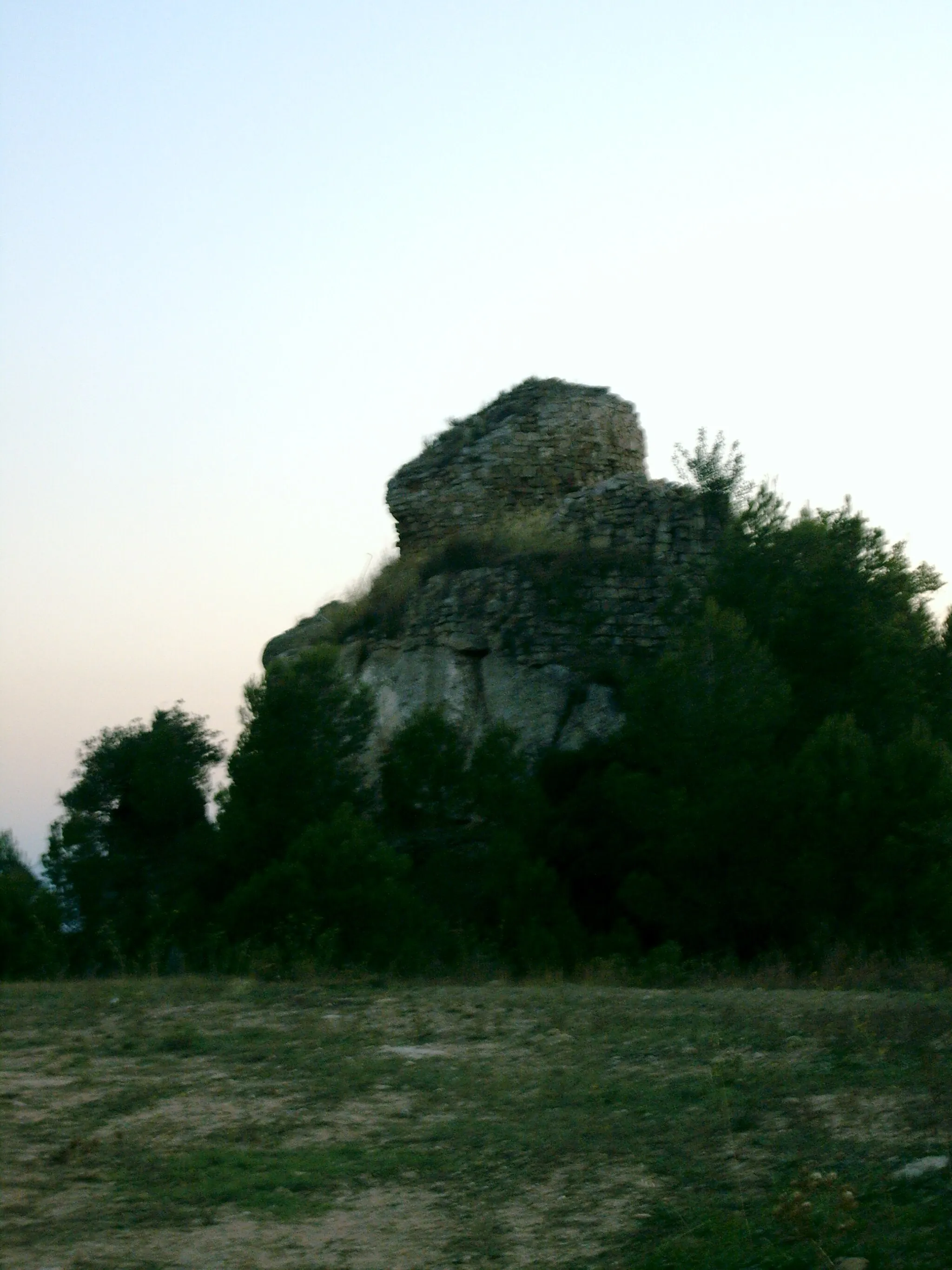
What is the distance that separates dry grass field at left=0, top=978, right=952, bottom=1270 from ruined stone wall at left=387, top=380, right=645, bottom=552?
13229 mm

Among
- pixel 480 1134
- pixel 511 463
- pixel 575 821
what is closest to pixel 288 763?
pixel 575 821

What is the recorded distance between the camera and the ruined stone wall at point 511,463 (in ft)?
70.7

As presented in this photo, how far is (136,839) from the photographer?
17.6 metres

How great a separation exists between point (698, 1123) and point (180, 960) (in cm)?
737

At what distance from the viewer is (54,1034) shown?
822cm

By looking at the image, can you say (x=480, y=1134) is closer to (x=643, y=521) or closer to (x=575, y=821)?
(x=575, y=821)

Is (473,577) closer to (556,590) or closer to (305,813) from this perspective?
(556,590)

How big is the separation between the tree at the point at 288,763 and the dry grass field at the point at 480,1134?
5.87 m

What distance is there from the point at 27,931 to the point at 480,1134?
902 cm

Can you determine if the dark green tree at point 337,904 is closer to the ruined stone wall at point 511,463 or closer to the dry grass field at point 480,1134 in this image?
the dry grass field at point 480,1134

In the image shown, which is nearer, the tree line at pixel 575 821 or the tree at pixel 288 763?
the tree line at pixel 575 821

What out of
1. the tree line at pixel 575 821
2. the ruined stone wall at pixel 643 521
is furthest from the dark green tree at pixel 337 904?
the ruined stone wall at pixel 643 521

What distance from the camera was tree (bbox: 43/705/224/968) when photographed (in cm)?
1507

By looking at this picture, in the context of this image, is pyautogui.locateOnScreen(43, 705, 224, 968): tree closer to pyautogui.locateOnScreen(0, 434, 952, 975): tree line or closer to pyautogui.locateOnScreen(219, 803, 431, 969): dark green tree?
pyautogui.locateOnScreen(0, 434, 952, 975): tree line
